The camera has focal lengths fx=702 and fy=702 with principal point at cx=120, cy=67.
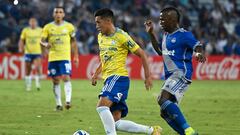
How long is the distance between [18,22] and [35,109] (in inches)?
663

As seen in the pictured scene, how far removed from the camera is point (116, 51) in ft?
38.2

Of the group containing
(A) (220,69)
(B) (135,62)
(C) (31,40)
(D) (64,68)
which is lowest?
(A) (220,69)

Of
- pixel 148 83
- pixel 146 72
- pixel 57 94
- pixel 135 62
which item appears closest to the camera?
pixel 148 83

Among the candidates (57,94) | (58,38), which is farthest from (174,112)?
(58,38)

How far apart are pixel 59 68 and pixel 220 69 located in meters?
17.8

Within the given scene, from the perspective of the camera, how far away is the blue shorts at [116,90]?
37.1ft

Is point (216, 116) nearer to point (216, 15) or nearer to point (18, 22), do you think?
point (18, 22)

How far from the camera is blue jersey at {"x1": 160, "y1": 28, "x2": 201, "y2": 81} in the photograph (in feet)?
38.6

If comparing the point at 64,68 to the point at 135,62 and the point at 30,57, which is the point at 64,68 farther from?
the point at 135,62

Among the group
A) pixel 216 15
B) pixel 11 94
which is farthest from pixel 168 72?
pixel 216 15

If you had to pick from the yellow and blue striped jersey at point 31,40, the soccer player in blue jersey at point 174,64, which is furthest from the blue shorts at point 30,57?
the soccer player in blue jersey at point 174,64

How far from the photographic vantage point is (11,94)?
23.9 m

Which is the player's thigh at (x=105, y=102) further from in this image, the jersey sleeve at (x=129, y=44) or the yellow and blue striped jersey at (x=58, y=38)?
the yellow and blue striped jersey at (x=58, y=38)

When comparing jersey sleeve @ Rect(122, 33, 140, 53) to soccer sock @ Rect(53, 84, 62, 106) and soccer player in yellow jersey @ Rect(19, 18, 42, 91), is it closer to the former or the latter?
soccer sock @ Rect(53, 84, 62, 106)
